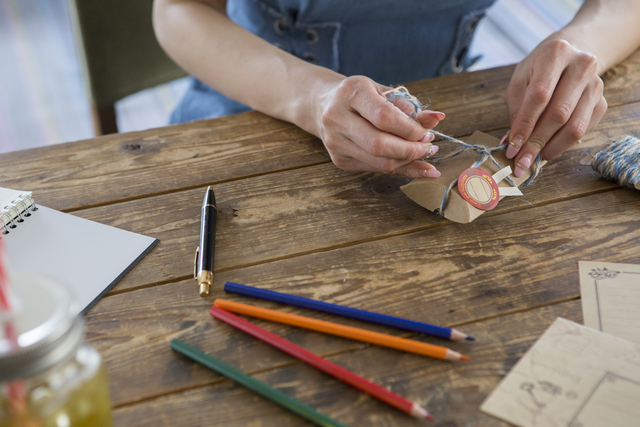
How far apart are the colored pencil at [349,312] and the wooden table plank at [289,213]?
0.06 m

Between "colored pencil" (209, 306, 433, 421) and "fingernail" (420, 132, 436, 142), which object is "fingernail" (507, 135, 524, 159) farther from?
"colored pencil" (209, 306, 433, 421)

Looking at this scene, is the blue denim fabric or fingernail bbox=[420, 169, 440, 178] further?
the blue denim fabric

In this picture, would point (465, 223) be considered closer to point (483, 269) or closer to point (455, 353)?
point (483, 269)

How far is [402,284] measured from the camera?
0.62 m

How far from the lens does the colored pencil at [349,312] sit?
55 centimetres

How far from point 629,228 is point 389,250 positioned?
12.6 inches

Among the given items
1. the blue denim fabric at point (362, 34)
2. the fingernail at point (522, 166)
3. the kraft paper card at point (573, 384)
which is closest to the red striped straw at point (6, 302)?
the kraft paper card at point (573, 384)

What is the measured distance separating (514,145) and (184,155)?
1.64 feet

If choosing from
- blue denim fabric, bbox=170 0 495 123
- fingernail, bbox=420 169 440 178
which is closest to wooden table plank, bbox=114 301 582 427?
fingernail, bbox=420 169 440 178

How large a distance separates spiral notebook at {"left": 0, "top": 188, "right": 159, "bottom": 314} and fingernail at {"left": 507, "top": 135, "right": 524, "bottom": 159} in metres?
0.51

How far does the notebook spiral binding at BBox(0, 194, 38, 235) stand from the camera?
0.68 meters

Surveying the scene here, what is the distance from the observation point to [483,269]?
25.1 inches

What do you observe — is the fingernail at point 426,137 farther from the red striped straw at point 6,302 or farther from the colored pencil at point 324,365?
the red striped straw at point 6,302

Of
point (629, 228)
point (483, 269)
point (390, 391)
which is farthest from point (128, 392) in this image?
point (629, 228)
